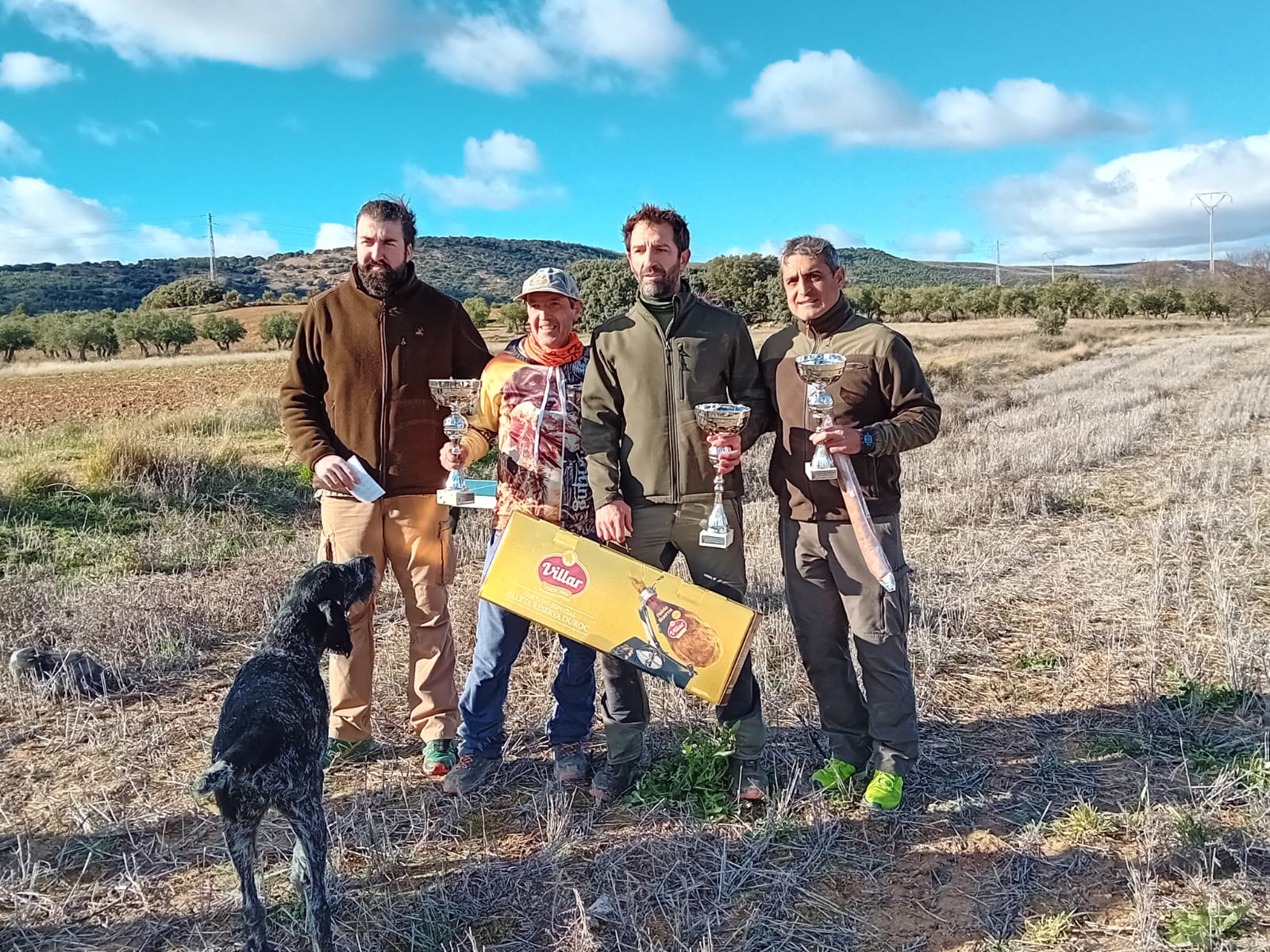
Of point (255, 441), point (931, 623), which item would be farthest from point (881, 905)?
point (255, 441)

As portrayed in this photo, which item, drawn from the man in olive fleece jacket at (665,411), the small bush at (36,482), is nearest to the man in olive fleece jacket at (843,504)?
the man in olive fleece jacket at (665,411)

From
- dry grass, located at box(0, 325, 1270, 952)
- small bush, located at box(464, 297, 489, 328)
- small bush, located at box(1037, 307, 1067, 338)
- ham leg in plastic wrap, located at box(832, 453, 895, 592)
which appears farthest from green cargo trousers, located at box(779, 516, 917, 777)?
small bush, located at box(464, 297, 489, 328)

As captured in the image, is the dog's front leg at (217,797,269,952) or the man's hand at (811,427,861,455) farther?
the man's hand at (811,427,861,455)

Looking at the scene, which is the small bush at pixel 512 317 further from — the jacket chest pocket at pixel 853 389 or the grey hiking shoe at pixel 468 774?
the jacket chest pocket at pixel 853 389

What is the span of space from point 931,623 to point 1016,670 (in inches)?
25.8

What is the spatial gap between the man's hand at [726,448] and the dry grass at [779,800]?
56.6 inches

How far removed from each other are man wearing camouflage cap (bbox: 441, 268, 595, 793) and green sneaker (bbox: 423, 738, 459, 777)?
118mm

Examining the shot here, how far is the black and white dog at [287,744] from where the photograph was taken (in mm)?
2447

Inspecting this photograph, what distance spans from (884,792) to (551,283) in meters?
2.56

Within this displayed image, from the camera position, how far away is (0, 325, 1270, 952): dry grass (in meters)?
2.80

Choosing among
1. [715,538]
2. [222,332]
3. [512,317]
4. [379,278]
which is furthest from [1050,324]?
[222,332]

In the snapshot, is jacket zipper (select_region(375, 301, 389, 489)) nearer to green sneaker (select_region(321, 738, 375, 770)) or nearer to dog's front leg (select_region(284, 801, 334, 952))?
green sneaker (select_region(321, 738, 375, 770))

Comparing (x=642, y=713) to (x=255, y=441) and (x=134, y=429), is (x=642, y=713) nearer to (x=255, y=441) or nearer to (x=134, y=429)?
(x=134, y=429)

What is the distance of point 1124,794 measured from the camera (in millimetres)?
3445
